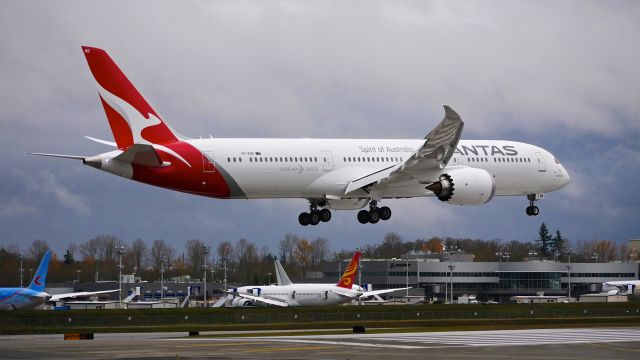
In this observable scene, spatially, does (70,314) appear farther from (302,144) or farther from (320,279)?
(320,279)

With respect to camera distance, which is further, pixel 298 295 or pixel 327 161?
pixel 298 295

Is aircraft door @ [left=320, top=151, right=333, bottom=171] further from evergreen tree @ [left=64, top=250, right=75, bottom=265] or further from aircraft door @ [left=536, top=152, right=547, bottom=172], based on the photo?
evergreen tree @ [left=64, top=250, right=75, bottom=265]

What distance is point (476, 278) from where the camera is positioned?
475 feet

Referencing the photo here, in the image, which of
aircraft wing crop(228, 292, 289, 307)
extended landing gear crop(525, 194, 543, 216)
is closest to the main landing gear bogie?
extended landing gear crop(525, 194, 543, 216)

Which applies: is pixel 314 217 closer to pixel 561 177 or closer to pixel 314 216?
pixel 314 216

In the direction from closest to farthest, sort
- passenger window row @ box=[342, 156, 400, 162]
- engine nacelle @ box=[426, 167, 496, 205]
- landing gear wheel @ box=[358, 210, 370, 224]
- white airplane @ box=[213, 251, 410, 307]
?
engine nacelle @ box=[426, 167, 496, 205] → passenger window row @ box=[342, 156, 400, 162] → landing gear wheel @ box=[358, 210, 370, 224] → white airplane @ box=[213, 251, 410, 307]

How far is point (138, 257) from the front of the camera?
163 meters

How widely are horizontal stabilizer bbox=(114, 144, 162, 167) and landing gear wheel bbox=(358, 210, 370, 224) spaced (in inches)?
583

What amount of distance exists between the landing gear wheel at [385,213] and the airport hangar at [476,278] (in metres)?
71.2

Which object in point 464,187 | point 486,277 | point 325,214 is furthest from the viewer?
point 486,277

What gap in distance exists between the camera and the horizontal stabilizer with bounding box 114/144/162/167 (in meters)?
53.9

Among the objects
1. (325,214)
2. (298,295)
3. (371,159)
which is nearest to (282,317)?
(325,214)

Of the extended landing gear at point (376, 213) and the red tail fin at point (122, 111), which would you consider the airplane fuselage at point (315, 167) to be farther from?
the red tail fin at point (122, 111)

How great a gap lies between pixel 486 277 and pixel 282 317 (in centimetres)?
7862
